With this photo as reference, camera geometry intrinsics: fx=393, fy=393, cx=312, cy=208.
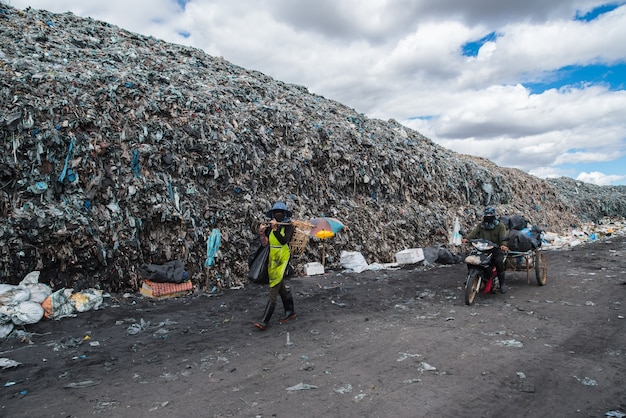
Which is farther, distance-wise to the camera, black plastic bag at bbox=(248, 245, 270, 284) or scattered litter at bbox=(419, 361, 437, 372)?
black plastic bag at bbox=(248, 245, 270, 284)

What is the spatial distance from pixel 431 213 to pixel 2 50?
12.6 meters

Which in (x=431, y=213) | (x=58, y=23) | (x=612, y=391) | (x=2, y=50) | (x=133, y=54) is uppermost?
(x=58, y=23)

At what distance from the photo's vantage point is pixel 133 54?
458 inches

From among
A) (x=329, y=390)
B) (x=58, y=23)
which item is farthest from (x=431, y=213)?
(x=58, y=23)

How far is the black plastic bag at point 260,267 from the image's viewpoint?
17.5 ft

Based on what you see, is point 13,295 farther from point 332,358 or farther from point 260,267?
point 332,358

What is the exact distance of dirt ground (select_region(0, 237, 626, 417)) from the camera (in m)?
3.38

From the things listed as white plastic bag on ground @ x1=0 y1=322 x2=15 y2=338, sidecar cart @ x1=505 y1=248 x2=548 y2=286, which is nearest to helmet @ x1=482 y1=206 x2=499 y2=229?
sidecar cart @ x1=505 y1=248 x2=548 y2=286

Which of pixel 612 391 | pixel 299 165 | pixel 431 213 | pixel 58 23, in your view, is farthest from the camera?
pixel 431 213

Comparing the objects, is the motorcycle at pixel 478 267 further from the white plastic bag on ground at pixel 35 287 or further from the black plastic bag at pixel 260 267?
the white plastic bag on ground at pixel 35 287

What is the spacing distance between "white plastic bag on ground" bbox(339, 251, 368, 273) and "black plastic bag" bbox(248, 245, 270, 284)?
4.59m

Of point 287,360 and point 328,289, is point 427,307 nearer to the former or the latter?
point 328,289

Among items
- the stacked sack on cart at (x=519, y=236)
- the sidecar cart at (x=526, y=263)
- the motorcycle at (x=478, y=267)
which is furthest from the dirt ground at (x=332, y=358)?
the stacked sack on cart at (x=519, y=236)

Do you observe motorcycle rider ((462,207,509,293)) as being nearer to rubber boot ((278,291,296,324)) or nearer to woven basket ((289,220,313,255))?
woven basket ((289,220,313,255))
